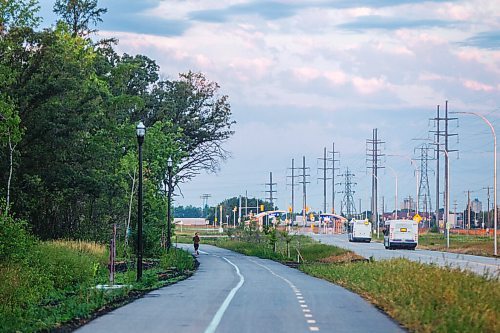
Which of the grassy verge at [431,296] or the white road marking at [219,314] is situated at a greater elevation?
the grassy verge at [431,296]

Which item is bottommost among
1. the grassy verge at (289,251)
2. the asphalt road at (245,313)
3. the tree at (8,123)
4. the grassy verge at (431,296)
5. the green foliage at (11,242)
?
the grassy verge at (289,251)

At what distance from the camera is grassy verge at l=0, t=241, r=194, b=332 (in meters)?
19.2

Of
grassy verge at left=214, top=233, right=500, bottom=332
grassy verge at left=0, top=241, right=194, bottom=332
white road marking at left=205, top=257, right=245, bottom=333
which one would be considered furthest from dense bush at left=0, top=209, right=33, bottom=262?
grassy verge at left=214, top=233, right=500, bottom=332

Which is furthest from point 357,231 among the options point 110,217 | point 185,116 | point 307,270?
point 307,270

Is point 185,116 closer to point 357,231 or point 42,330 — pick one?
point 357,231

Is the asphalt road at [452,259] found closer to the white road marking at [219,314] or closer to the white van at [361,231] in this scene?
the white road marking at [219,314]

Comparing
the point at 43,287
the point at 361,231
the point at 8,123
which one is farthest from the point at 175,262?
the point at 361,231

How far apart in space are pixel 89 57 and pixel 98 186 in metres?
10.5

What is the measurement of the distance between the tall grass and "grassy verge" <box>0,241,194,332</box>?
718 centimetres

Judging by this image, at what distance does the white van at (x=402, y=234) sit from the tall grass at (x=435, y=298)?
56.6 meters

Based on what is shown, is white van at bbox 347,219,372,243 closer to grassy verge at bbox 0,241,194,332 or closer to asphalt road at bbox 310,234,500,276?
asphalt road at bbox 310,234,500,276

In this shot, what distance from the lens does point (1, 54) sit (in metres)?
43.6

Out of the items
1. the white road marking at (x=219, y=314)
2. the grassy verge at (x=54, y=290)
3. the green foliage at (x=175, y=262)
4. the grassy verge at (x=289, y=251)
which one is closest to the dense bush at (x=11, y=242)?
the grassy verge at (x=54, y=290)

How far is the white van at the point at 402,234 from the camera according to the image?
86.8 m
